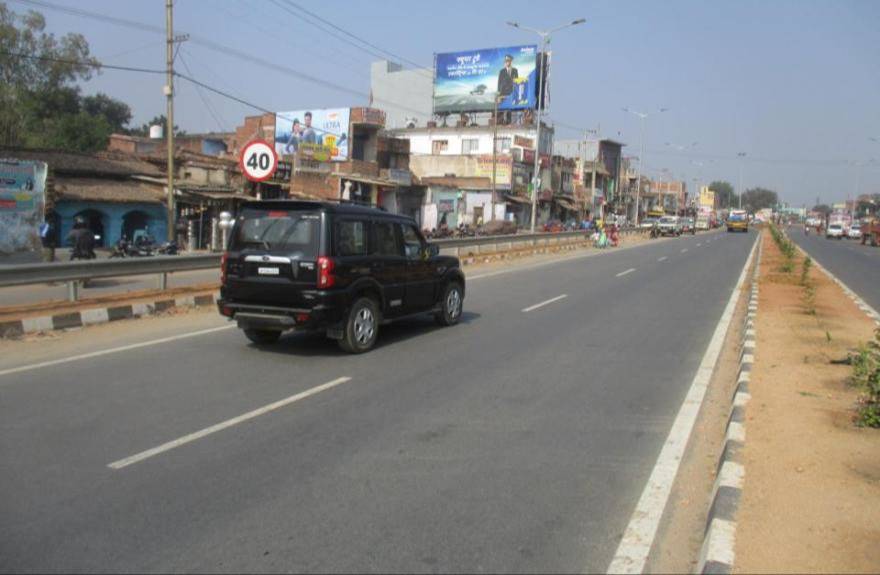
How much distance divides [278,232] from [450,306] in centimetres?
362

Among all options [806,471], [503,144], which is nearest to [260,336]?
[806,471]

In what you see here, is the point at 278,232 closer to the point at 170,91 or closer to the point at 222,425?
the point at 222,425

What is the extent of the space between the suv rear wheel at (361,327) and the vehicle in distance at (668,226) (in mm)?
56791

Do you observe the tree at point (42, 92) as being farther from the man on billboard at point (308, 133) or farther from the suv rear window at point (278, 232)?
the suv rear window at point (278, 232)

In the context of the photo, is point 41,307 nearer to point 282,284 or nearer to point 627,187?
point 282,284

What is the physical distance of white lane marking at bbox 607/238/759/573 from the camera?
3.92 meters

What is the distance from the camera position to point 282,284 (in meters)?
8.74

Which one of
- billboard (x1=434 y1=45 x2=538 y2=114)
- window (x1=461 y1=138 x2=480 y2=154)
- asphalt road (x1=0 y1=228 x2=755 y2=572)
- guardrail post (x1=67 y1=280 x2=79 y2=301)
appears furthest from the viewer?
window (x1=461 y1=138 x2=480 y2=154)

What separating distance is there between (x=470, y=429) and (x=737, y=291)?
14.6 meters

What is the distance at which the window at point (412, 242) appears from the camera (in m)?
10.4

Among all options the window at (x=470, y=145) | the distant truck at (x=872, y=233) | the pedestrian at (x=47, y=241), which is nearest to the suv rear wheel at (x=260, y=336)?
the pedestrian at (x=47, y=241)

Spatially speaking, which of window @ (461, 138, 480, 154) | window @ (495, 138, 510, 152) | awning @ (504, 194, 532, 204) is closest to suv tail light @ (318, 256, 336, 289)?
awning @ (504, 194, 532, 204)

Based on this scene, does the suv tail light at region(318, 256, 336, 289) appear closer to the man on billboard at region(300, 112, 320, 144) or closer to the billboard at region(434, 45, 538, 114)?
Answer: the man on billboard at region(300, 112, 320, 144)

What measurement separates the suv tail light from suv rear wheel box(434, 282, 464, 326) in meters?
3.11
